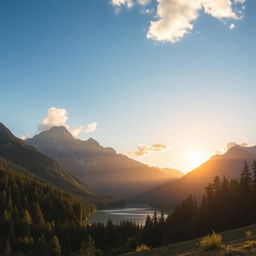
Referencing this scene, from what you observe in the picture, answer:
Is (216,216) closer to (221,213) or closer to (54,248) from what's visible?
→ (221,213)

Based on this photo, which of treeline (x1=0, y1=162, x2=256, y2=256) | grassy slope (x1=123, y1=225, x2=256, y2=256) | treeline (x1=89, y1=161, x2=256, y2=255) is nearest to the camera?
grassy slope (x1=123, y1=225, x2=256, y2=256)

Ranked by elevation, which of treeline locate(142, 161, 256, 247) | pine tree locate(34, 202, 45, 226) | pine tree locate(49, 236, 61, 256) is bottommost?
pine tree locate(49, 236, 61, 256)

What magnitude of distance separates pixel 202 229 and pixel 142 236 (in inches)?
945

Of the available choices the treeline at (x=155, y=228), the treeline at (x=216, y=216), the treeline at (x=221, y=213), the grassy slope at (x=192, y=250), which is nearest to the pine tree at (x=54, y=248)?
the treeline at (x=155, y=228)

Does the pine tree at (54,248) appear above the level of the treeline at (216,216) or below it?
below

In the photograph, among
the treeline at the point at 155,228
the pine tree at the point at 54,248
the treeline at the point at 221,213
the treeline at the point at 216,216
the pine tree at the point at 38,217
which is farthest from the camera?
the pine tree at the point at 38,217

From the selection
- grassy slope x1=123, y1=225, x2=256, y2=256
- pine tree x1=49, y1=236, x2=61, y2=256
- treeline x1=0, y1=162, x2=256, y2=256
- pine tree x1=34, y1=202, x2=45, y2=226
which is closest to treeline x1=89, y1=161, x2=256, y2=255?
treeline x1=0, y1=162, x2=256, y2=256

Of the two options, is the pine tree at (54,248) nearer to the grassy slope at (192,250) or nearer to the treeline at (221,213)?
the treeline at (221,213)

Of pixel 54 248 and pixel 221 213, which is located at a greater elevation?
pixel 221 213

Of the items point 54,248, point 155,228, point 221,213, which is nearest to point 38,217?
point 54,248

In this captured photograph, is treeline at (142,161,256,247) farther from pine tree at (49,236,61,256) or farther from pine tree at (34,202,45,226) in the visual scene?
pine tree at (34,202,45,226)

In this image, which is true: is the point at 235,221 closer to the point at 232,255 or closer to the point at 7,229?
the point at 232,255

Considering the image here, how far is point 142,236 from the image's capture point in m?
98.1

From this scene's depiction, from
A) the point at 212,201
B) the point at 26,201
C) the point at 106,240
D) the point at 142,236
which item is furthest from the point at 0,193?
the point at 212,201
